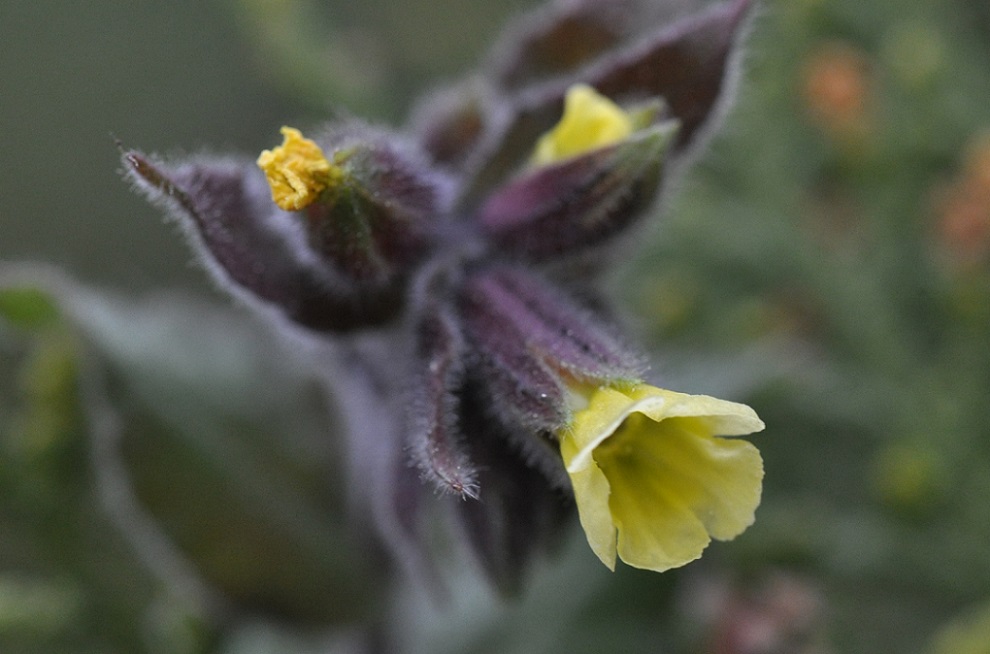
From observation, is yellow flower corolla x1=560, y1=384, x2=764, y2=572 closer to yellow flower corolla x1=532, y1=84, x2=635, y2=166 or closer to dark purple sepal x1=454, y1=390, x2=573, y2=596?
dark purple sepal x1=454, y1=390, x2=573, y2=596

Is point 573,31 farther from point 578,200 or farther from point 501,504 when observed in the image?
point 501,504

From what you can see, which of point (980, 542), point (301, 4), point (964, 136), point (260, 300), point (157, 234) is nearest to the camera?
point (260, 300)

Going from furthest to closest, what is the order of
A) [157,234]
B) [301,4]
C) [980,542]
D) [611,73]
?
[157,234] → [301,4] → [980,542] → [611,73]

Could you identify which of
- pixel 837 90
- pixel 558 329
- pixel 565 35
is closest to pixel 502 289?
pixel 558 329

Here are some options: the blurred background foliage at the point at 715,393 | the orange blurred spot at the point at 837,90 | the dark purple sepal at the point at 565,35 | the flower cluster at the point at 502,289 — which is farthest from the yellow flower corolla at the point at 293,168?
the orange blurred spot at the point at 837,90

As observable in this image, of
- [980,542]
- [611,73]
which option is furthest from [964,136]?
[611,73]

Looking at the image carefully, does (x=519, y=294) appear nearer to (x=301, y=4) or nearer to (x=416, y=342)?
(x=416, y=342)
